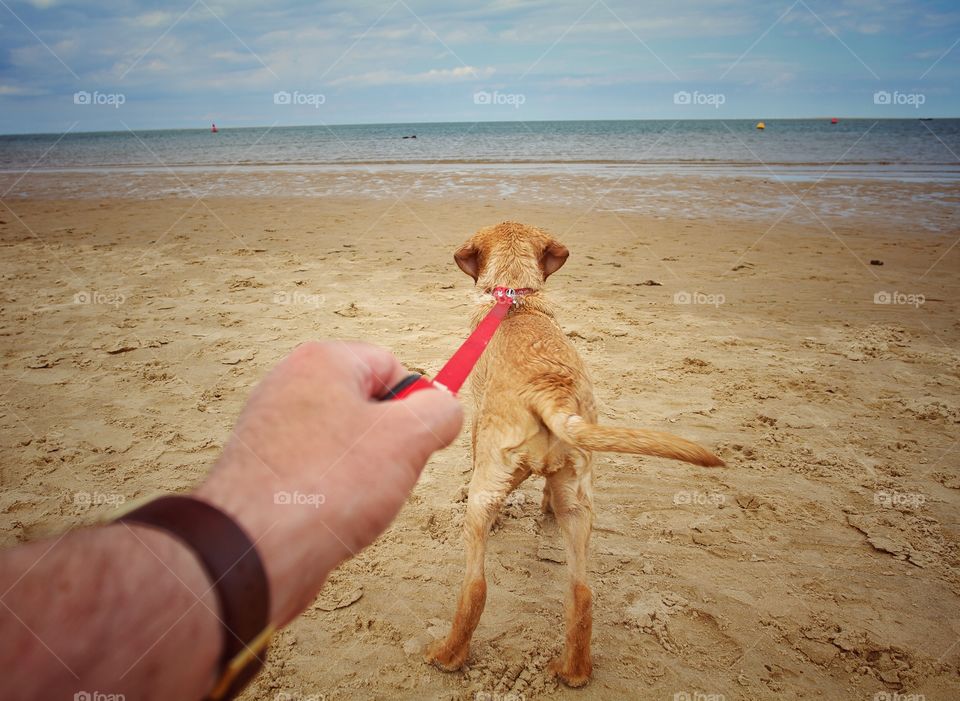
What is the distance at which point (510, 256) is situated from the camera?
3881mm

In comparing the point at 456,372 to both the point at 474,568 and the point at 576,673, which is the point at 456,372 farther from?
the point at 576,673

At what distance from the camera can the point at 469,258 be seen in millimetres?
4129

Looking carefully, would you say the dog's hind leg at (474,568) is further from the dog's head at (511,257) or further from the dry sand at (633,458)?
the dog's head at (511,257)

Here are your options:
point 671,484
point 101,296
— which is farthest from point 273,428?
point 101,296

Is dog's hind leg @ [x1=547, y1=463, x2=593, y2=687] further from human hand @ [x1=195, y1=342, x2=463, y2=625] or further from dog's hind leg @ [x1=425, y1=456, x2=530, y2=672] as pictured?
human hand @ [x1=195, y1=342, x2=463, y2=625]

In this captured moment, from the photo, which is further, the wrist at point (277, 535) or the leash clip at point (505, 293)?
the leash clip at point (505, 293)

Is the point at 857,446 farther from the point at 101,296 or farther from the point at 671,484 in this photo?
the point at 101,296

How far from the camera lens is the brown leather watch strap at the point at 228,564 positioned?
69 centimetres

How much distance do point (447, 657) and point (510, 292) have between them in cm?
224

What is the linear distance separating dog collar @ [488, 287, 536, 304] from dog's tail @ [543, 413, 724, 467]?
1.27 meters

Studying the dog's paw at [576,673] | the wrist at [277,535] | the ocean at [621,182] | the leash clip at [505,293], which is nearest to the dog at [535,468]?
the dog's paw at [576,673]

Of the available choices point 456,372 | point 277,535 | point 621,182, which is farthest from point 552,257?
point 621,182

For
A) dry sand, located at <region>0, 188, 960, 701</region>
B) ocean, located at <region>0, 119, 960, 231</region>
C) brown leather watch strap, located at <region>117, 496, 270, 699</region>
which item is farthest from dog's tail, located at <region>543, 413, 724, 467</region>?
ocean, located at <region>0, 119, 960, 231</region>

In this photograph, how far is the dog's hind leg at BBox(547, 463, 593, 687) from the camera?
261 cm
